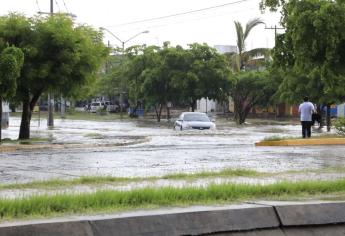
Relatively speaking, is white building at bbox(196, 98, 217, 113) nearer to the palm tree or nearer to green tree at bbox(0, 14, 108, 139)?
the palm tree

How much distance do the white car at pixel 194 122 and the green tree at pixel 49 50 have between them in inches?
406

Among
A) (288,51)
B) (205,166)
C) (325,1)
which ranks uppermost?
(325,1)

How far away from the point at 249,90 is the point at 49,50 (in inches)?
1326

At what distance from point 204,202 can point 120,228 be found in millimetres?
1568

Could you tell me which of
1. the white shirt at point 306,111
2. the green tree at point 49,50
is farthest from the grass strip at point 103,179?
the green tree at point 49,50

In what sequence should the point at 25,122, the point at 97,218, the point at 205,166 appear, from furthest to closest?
the point at 25,122, the point at 205,166, the point at 97,218

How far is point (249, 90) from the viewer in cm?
5816

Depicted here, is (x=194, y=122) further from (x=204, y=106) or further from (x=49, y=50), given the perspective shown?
(x=204, y=106)

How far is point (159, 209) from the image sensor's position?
7.31 metres

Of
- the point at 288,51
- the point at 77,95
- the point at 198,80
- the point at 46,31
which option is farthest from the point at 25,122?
the point at 198,80

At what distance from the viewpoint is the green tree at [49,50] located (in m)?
26.0

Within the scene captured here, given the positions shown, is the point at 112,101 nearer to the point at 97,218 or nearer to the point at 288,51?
the point at 288,51

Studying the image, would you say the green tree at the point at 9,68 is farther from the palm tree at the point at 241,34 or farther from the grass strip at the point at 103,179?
the palm tree at the point at 241,34

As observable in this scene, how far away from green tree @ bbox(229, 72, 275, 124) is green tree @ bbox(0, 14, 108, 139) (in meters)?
29.2
